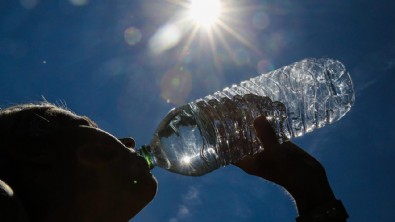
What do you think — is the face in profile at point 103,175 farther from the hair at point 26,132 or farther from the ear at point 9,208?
the ear at point 9,208

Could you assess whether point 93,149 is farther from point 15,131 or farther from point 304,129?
point 304,129

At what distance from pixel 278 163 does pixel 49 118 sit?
1492 millimetres

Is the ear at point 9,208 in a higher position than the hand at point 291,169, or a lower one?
lower

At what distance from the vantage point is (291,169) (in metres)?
2.44

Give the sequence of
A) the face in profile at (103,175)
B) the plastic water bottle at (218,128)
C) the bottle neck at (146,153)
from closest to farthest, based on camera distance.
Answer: the face in profile at (103,175)
the bottle neck at (146,153)
the plastic water bottle at (218,128)

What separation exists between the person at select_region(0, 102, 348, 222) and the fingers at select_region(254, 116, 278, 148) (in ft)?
1.68

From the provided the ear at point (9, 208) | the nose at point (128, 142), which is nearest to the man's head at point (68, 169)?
the nose at point (128, 142)

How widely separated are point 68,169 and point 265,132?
1.33m

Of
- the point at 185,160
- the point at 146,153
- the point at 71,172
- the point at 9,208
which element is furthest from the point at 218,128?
the point at 9,208

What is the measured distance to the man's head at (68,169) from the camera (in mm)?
1586

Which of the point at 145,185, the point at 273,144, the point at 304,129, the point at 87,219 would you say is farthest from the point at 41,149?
the point at 304,129

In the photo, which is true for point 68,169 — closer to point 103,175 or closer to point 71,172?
point 71,172

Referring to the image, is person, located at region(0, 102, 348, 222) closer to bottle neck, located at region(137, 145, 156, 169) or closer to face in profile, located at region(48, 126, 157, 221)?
face in profile, located at region(48, 126, 157, 221)

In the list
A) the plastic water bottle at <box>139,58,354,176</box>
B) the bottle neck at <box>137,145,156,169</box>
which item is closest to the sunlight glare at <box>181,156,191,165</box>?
the plastic water bottle at <box>139,58,354,176</box>
